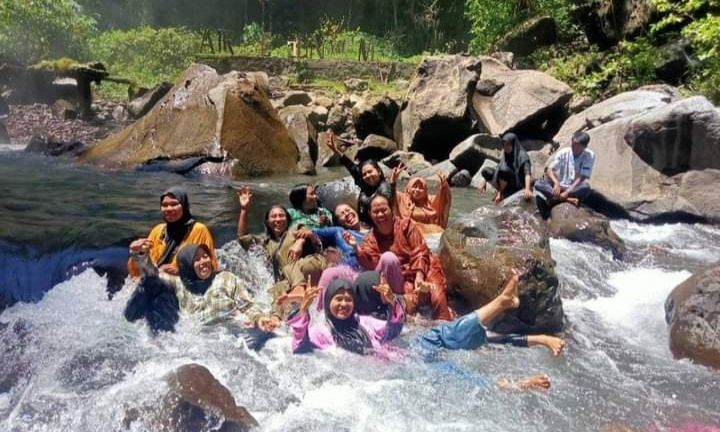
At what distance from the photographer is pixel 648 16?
1470cm

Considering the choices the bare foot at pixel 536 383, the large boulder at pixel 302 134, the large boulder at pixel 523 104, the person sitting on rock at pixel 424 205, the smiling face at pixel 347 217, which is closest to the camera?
the bare foot at pixel 536 383

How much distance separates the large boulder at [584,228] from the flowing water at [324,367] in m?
0.46

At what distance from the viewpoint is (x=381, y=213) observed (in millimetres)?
5547

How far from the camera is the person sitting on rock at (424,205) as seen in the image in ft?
23.4

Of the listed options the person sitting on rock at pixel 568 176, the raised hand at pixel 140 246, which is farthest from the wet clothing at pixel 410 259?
the person sitting on rock at pixel 568 176

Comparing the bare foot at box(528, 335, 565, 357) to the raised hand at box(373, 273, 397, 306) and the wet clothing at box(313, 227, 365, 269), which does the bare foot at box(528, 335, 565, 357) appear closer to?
the raised hand at box(373, 273, 397, 306)

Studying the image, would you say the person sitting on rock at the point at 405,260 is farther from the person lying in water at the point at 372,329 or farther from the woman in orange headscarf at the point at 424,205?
the woman in orange headscarf at the point at 424,205

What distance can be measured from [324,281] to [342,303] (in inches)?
24.2

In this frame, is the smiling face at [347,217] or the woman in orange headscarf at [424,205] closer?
the smiling face at [347,217]

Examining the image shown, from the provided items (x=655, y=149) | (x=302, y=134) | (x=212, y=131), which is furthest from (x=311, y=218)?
(x=302, y=134)

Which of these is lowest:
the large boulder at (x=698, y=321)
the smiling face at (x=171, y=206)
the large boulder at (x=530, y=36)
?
the large boulder at (x=698, y=321)

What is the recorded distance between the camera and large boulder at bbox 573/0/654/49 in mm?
14836

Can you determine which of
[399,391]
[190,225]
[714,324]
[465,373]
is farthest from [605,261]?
[190,225]

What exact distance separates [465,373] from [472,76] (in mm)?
10028
